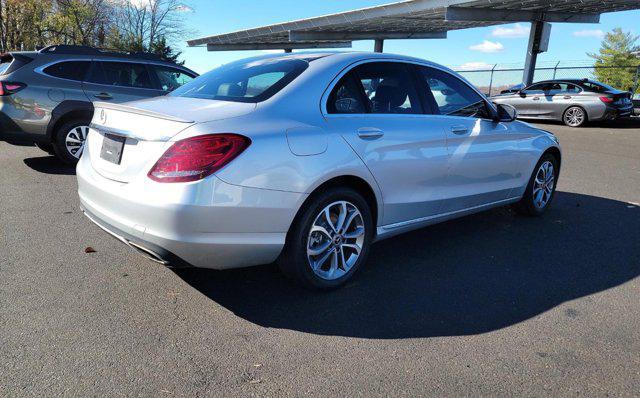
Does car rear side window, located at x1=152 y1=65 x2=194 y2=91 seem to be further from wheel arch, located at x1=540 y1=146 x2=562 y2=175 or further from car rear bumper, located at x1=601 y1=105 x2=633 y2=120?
car rear bumper, located at x1=601 y1=105 x2=633 y2=120

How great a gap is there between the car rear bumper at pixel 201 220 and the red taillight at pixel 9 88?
474 centimetres

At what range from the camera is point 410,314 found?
10.4ft

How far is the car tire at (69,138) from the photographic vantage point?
23.4 ft

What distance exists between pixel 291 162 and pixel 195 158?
0.57m

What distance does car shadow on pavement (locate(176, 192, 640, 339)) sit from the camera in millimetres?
3094

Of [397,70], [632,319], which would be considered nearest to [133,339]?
[397,70]

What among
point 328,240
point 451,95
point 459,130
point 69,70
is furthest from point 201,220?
point 69,70

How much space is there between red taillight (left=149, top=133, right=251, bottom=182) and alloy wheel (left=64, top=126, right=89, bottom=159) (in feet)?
17.1

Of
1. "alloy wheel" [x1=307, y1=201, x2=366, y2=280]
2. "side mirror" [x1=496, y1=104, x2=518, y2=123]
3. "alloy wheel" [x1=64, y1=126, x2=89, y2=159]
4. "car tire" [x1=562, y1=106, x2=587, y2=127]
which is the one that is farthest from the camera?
"car tire" [x1=562, y1=106, x2=587, y2=127]

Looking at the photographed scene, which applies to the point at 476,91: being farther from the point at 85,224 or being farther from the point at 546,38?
the point at 546,38

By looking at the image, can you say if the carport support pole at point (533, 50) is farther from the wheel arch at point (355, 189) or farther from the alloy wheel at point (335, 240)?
the alloy wheel at point (335, 240)

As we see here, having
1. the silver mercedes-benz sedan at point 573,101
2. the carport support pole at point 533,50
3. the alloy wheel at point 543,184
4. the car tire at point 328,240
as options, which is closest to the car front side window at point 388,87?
the car tire at point 328,240

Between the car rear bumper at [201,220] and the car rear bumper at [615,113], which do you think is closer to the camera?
the car rear bumper at [201,220]

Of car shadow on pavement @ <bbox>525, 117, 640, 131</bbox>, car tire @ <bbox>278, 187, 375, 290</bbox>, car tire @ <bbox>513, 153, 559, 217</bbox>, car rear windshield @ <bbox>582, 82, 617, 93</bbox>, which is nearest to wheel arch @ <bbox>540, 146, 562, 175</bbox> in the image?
car tire @ <bbox>513, 153, 559, 217</bbox>
